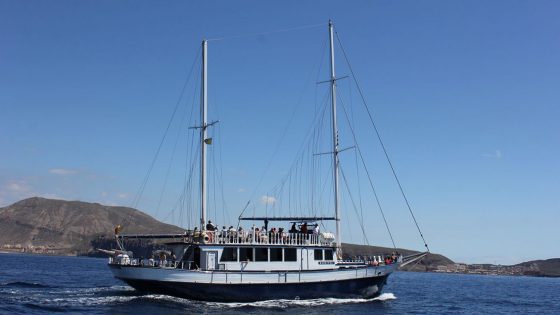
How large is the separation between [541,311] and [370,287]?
17.2 m

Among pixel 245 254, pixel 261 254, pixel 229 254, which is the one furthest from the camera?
pixel 261 254

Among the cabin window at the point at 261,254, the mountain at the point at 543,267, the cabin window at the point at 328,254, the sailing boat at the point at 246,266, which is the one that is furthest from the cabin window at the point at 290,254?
the mountain at the point at 543,267

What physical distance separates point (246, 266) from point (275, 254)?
2.57 metres

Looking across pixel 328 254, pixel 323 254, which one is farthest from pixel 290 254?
pixel 328 254

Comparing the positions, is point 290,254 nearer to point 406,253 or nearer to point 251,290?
point 251,290

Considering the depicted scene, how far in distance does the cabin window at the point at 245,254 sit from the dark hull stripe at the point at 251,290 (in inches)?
80.1

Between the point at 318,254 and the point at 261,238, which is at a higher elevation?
the point at 261,238

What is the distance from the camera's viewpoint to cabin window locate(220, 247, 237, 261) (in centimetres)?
3828

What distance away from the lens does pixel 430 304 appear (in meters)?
49.6

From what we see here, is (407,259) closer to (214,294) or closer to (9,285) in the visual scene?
(214,294)

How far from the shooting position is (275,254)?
4028cm

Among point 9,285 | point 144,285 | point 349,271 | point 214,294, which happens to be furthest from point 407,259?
point 9,285

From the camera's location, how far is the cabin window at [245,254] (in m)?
38.9

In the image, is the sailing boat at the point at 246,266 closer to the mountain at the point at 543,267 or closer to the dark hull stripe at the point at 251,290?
the dark hull stripe at the point at 251,290
